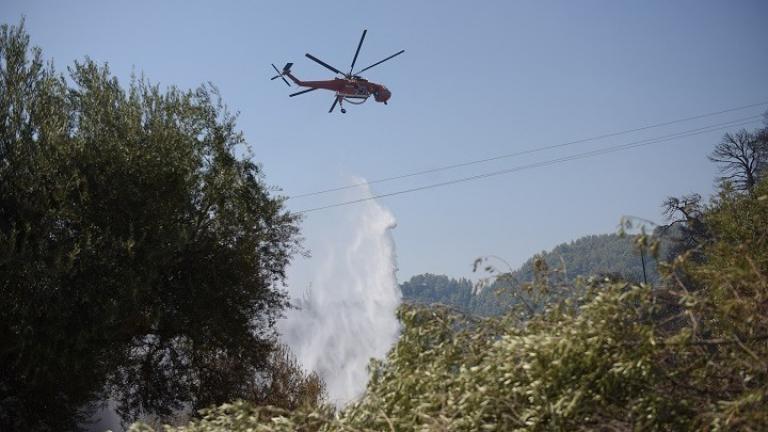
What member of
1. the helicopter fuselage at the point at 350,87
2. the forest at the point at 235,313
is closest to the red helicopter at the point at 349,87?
the helicopter fuselage at the point at 350,87

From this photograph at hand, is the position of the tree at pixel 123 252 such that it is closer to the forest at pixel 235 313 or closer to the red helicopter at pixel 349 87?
the forest at pixel 235 313

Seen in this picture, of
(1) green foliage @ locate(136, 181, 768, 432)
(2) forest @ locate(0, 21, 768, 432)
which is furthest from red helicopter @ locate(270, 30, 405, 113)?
(1) green foliage @ locate(136, 181, 768, 432)

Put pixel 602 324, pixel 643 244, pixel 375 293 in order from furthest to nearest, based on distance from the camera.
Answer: pixel 375 293 → pixel 643 244 → pixel 602 324

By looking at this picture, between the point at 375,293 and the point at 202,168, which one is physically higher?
the point at 375,293

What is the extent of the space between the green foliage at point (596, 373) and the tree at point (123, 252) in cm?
1138

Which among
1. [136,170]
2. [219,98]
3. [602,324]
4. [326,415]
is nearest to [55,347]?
[136,170]

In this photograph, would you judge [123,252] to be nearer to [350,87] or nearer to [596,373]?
[596,373]

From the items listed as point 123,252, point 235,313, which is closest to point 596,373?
point 123,252

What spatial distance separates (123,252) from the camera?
19000 mm

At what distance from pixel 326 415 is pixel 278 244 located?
16650 millimetres

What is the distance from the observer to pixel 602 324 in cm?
687

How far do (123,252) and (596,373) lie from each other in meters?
14.9

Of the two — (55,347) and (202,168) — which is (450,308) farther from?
(202,168)

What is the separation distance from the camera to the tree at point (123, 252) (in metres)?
18.2
